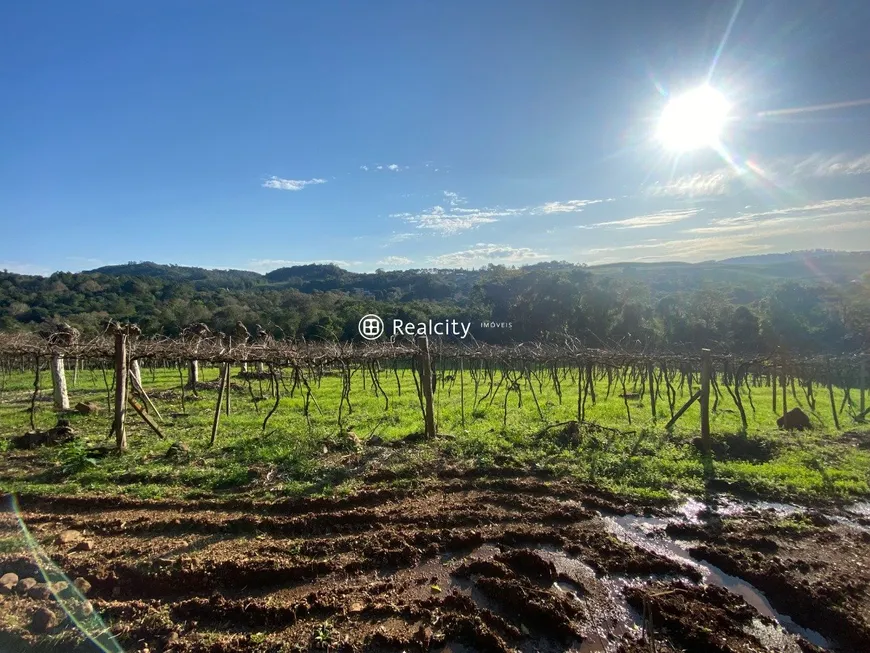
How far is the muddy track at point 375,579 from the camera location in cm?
380

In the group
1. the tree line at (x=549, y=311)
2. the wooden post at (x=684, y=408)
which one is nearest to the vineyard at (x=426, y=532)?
the wooden post at (x=684, y=408)

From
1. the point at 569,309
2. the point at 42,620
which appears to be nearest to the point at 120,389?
the point at 42,620

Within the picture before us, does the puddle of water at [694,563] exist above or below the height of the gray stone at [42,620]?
below

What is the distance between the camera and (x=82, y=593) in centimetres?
421

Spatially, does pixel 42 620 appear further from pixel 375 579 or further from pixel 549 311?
pixel 549 311

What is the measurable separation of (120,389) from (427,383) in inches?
245

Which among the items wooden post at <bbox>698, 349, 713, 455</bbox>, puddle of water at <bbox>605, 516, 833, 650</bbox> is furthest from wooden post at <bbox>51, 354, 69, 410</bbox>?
wooden post at <bbox>698, 349, 713, 455</bbox>

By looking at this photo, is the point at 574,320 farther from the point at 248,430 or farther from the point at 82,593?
the point at 82,593

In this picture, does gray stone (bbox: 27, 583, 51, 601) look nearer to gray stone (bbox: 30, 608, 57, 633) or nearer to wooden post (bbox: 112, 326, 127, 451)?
gray stone (bbox: 30, 608, 57, 633)

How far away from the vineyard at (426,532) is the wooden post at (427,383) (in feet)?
0.17

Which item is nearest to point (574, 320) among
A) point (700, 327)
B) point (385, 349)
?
point (700, 327)

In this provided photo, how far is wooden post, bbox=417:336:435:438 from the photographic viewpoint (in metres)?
9.59

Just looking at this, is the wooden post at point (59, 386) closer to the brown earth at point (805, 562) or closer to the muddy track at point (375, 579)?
the muddy track at point (375, 579)

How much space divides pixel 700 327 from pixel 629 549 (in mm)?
43147
